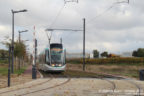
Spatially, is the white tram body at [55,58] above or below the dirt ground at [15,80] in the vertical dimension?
above

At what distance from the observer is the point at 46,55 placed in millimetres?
26766

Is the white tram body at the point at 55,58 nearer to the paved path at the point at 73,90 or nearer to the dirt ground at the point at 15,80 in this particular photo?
the dirt ground at the point at 15,80

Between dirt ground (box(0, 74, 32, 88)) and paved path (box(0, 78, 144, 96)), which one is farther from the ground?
paved path (box(0, 78, 144, 96))

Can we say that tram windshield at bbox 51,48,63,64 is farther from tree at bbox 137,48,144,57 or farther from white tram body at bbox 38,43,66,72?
tree at bbox 137,48,144,57

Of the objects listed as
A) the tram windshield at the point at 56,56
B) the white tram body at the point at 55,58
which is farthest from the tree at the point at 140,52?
the tram windshield at the point at 56,56

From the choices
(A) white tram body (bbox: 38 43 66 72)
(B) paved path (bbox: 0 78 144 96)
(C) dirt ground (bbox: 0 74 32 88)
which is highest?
(A) white tram body (bbox: 38 43 66 72)

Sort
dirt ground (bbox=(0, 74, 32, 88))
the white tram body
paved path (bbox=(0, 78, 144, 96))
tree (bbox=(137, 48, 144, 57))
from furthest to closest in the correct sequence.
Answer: tree (bbox=(137, 48, 144, 57)) → the white tram body → dirt ground (bbox=(0, 74, 32, 88)) → paved path (bbox=(0, 78, 144, 96))

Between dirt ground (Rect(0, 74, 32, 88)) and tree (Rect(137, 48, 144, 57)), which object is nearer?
dirt ground (Rect(0, 74, 32, 88))

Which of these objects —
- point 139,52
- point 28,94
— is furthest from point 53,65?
point 139,52

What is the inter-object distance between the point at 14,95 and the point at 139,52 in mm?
126370

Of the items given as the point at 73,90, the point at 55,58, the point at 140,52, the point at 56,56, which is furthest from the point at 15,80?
the point at 140,52

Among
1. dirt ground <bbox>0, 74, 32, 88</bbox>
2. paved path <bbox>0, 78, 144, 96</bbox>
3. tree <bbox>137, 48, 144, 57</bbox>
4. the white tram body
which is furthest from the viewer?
tree <bbox>137, 48, 144, 57</bbox>

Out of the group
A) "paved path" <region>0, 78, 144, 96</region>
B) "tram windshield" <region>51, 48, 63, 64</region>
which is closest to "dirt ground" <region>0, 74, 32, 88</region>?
"paved path" <region>0, 78, 144, 96</region>

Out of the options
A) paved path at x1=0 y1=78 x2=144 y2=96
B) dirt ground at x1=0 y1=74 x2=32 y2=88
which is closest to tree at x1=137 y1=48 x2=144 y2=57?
dirt ground at x1=0 y1=74 x2=32 y2=88
